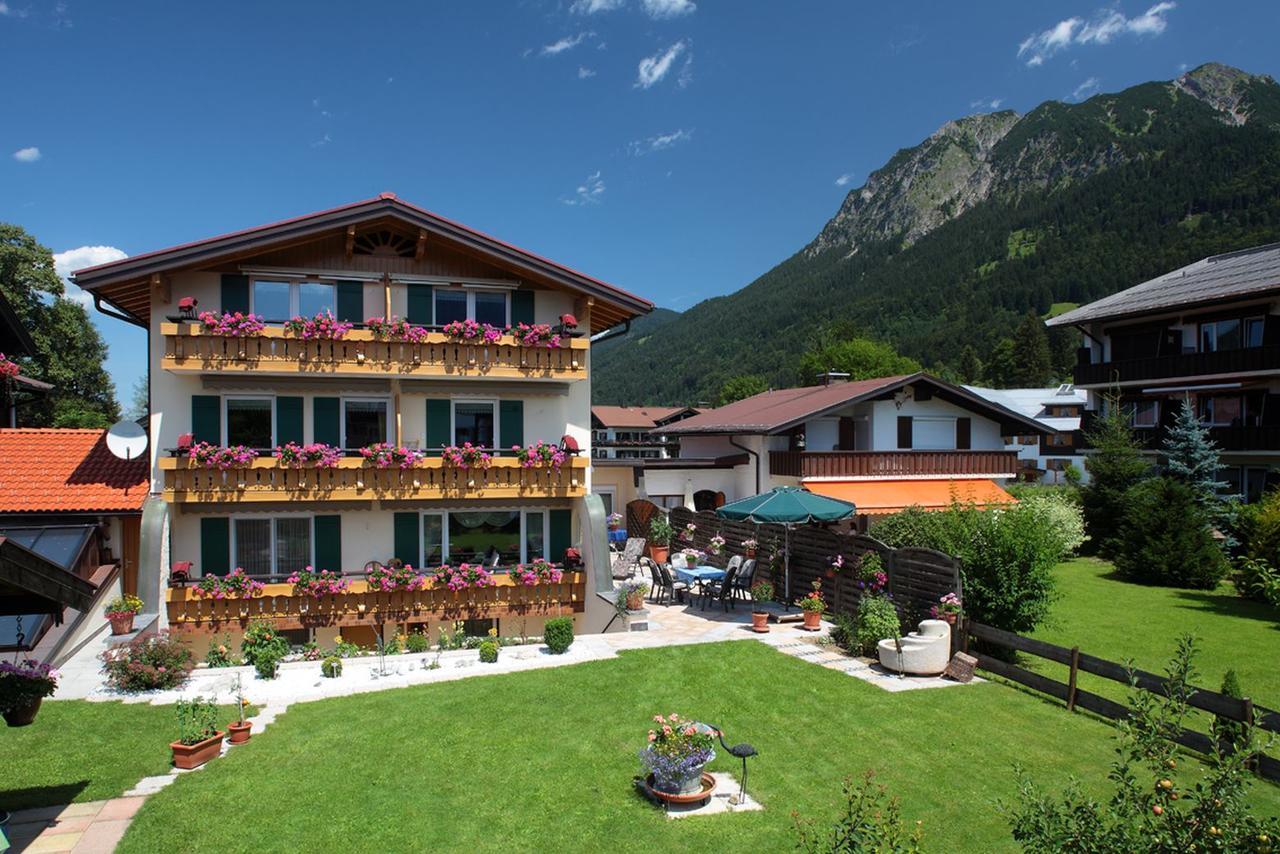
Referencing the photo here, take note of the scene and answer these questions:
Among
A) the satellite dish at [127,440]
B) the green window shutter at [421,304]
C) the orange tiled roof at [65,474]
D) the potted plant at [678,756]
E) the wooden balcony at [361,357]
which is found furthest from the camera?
the green window shutter at [421,304]

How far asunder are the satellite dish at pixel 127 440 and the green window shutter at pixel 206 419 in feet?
3.73

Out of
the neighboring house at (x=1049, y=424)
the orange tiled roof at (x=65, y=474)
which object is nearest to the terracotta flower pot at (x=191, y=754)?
the orange tiled roof at (x=65, y=474)

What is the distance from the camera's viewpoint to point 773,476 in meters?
32.9

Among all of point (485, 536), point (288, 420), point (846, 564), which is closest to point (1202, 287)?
point (846, 564)

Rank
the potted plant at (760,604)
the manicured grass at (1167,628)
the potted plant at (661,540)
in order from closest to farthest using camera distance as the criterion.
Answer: the manicured grass at (1167,628)
the potted plant at (760,604)
the potted plant at (661,540)

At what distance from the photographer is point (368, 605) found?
18.5 meters

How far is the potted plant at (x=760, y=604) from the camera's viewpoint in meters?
19.0

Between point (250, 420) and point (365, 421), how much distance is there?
2.59 metres

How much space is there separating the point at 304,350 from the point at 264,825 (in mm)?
11950

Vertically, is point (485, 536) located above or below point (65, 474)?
below

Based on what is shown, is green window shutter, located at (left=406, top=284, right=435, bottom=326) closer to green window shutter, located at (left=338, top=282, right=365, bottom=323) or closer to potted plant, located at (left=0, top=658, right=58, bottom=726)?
green window shutter, located at (left=338, top=282, right=365, bottom=323)

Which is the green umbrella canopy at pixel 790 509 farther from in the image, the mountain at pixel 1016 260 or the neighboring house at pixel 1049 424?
the mountain at pixel 1016 260

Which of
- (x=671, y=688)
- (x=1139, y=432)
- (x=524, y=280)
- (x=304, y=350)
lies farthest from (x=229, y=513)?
(x=1139, y=432)

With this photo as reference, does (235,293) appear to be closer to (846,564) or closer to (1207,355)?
(846,564)
